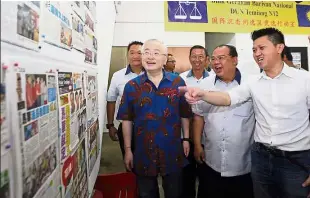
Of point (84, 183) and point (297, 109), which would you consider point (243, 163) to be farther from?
point (84, 183)

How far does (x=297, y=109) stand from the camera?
149cm

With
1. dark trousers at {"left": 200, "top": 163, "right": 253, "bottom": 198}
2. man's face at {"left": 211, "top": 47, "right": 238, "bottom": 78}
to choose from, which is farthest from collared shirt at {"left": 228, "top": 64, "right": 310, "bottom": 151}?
dark trousers at {"left": 200, "top": 163, "right": 253, "bottom": 198}

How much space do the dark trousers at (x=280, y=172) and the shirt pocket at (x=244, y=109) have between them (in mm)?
233

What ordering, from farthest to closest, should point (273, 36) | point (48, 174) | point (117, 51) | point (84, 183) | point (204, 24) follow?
1. point (117, 51)
2. point (204, 24)
3. point (273, 36)
4. point (84, 183)
5. point (48, 174)

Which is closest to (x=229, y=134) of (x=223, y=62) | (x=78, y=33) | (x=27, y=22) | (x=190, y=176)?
(x=223, y=62)

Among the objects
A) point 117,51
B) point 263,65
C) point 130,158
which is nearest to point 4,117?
point 130,158

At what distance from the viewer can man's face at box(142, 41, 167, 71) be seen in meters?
1.66

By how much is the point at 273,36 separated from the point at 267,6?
1929mm

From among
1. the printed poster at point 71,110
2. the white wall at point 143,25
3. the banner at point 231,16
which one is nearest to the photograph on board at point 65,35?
the printed poster at point 71,110

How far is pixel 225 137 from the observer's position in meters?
1.80

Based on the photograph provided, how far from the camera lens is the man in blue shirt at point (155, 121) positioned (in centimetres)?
164

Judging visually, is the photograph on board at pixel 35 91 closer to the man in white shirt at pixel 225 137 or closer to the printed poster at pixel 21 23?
the printed poster at pixel 21 23

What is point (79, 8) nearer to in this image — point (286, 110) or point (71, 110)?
point (71, 110)

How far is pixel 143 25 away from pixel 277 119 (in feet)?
10.0
